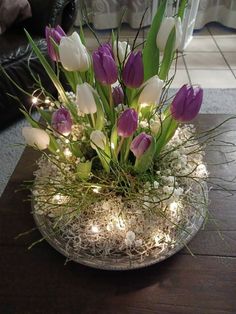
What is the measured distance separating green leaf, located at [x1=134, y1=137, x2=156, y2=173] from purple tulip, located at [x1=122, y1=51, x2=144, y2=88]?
0.10 metres

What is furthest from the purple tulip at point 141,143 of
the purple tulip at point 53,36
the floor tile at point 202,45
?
the floor tile at point 202,45

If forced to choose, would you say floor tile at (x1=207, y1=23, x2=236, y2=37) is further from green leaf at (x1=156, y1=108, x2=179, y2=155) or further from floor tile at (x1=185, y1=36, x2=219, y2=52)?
green leaf at (x1=156, y1=108, x2=179, y2=155)

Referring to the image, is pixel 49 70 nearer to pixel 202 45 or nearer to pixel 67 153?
pixel 67 153

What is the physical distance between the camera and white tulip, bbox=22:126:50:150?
1.86ft

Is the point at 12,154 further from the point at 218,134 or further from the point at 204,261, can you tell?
the point at 204,261

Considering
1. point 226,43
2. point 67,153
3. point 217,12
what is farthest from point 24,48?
point 217,12

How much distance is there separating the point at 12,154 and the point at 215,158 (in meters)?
1.08

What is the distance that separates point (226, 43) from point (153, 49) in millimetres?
2312

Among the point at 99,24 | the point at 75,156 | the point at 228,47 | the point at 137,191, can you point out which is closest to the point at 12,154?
the point at 75,156

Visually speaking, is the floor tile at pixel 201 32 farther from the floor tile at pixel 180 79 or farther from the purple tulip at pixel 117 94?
the purple tulip at pixel 117 94

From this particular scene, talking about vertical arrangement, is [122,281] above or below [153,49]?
below

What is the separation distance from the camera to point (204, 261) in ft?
1.99

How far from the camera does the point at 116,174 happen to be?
60 cm

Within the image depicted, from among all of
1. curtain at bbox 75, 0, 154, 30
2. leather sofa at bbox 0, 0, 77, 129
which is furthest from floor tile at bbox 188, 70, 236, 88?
leather sofa at bbox 0, 0, 77, 129
